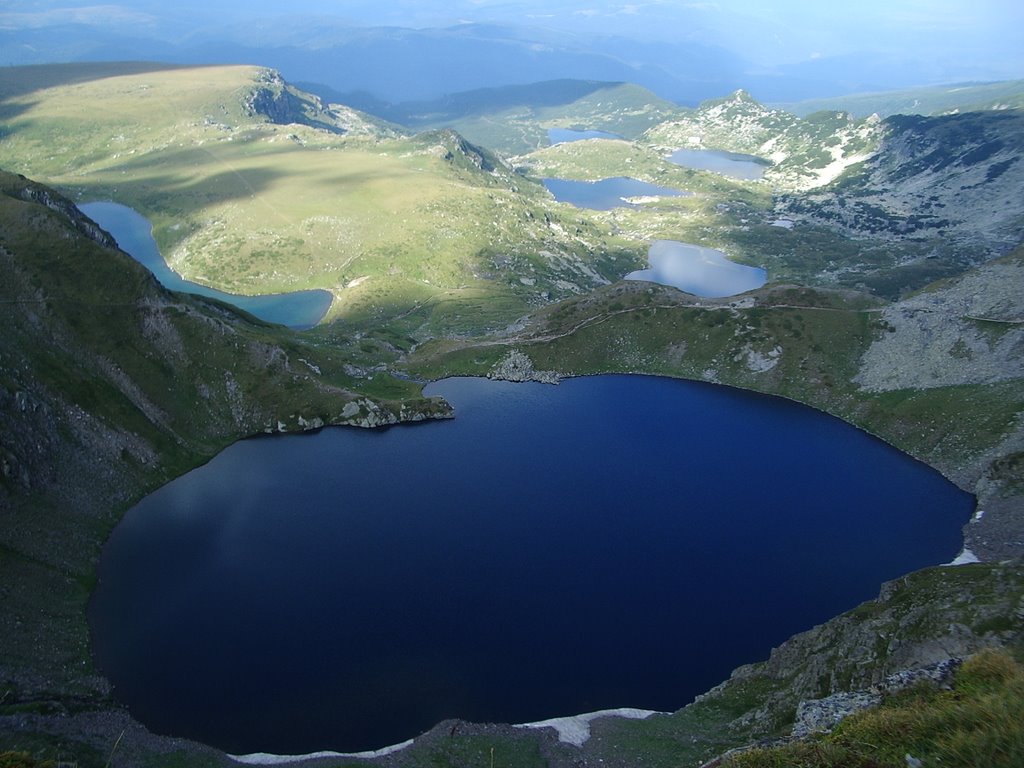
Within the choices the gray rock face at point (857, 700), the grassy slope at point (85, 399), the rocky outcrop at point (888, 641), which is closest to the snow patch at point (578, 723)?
the rocky outcrop at point (888, 641)

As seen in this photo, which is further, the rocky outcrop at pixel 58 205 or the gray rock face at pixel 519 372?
the gray rock face at pixel 519 372

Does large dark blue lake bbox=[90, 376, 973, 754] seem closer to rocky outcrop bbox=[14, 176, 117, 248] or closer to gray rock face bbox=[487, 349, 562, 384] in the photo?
gray rock face bbox=[487, 349, 562, 384]

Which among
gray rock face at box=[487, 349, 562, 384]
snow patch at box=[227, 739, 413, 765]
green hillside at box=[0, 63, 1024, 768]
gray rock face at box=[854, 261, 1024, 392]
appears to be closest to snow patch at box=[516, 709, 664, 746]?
green hillside at box=[0, 63, 1024, 768]

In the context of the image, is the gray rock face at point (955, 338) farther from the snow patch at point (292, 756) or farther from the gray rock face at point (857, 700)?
the snow patch at point (292, 756)

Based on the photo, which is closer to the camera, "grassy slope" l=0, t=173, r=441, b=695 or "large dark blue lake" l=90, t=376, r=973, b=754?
"large dark blue lake" l=90, t=376, r=973, b=754

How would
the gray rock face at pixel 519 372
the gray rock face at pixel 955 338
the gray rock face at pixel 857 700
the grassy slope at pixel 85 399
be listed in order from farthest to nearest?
the gray rock face at pixel 519 372, the gray rock face at pixel 955 338, the grassy slope at pixel 85 399, the gray rock face at pixel 857 700

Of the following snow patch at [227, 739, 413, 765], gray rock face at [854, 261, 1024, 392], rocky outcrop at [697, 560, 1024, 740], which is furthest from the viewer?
gray rock face at [854, 261, 1024, 392]

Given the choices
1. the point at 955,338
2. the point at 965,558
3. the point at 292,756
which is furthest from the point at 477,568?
the point at 955,338

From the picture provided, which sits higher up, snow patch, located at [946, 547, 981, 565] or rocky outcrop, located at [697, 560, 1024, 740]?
rocky outcrop, located at [697, 560, 1024, 740]

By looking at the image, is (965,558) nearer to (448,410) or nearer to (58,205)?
(448,410)

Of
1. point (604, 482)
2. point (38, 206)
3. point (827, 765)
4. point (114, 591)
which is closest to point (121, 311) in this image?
point (38, 206)
